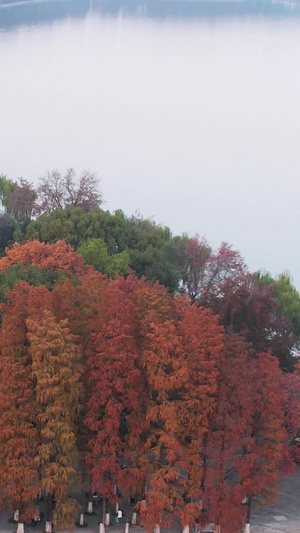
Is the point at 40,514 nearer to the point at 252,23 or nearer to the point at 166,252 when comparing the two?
the point at 166,252

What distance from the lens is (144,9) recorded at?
13325cm

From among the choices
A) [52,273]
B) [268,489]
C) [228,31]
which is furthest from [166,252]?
[228,31]

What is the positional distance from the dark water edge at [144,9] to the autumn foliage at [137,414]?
99209 mm

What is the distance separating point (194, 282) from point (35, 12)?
93.5 metres

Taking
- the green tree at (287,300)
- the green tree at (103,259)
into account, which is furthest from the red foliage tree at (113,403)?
the green tree at (287,300)

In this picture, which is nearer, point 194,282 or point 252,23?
point 194,282

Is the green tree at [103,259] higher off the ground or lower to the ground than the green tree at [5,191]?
lower

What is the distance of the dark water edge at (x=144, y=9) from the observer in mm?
124188

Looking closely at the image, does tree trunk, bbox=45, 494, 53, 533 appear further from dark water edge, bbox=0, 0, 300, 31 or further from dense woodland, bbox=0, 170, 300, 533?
dark water edge, bbox=0, 0, 300, 31

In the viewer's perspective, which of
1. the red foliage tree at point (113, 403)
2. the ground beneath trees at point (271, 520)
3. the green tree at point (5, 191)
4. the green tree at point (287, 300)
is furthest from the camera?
the green tree at point (5, 191)

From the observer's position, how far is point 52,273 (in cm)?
2981

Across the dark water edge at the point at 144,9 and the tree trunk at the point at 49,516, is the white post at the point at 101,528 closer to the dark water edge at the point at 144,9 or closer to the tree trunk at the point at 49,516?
the tree trunk at the point at 49,516

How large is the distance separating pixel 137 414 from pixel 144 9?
115 m

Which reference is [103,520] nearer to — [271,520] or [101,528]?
[101,528]
